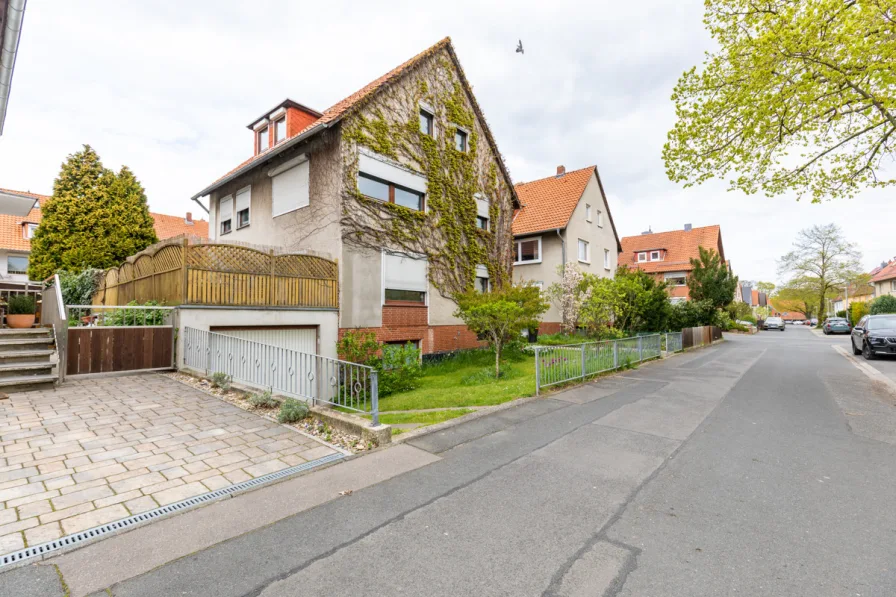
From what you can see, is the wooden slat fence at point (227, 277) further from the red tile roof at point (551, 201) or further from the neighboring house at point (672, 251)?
the neighboring house at point (672, 251)

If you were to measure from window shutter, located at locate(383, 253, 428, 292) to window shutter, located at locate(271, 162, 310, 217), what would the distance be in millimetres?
3256

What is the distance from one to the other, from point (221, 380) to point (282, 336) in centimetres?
353


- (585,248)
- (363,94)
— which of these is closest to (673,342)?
(585,248)

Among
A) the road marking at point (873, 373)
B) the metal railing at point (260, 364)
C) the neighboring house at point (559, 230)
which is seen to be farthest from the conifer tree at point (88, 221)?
the road marking at point (873, 373)

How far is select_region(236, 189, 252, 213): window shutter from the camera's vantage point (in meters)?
15.5

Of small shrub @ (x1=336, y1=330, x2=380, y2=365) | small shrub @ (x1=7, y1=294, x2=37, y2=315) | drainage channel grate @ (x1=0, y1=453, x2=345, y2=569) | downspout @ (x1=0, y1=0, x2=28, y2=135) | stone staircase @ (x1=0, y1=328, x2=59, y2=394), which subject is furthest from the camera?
small shrub @ (x1=336, y1=330, x2=380, y2=365)

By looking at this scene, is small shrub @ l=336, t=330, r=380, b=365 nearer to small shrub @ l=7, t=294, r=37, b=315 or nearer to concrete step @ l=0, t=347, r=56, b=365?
concrete step @ l=0, t=347, r=56, b=365

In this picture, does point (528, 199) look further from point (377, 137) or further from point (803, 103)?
point (803, 103)

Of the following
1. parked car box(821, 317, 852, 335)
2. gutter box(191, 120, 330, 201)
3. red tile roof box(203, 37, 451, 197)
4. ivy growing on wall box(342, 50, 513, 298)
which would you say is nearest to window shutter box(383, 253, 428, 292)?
ivy growing on wall box(342, 50, 513, 298)

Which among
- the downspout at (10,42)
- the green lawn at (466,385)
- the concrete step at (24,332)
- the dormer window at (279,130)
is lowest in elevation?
the green lawn at (466,385)

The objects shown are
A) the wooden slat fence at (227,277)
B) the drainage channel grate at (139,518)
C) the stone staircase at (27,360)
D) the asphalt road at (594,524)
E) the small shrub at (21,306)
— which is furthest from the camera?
the small shrub at (21,306)

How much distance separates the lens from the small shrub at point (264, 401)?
642cm

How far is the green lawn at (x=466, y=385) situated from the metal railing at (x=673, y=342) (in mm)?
6384

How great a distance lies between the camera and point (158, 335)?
9.07 meters
